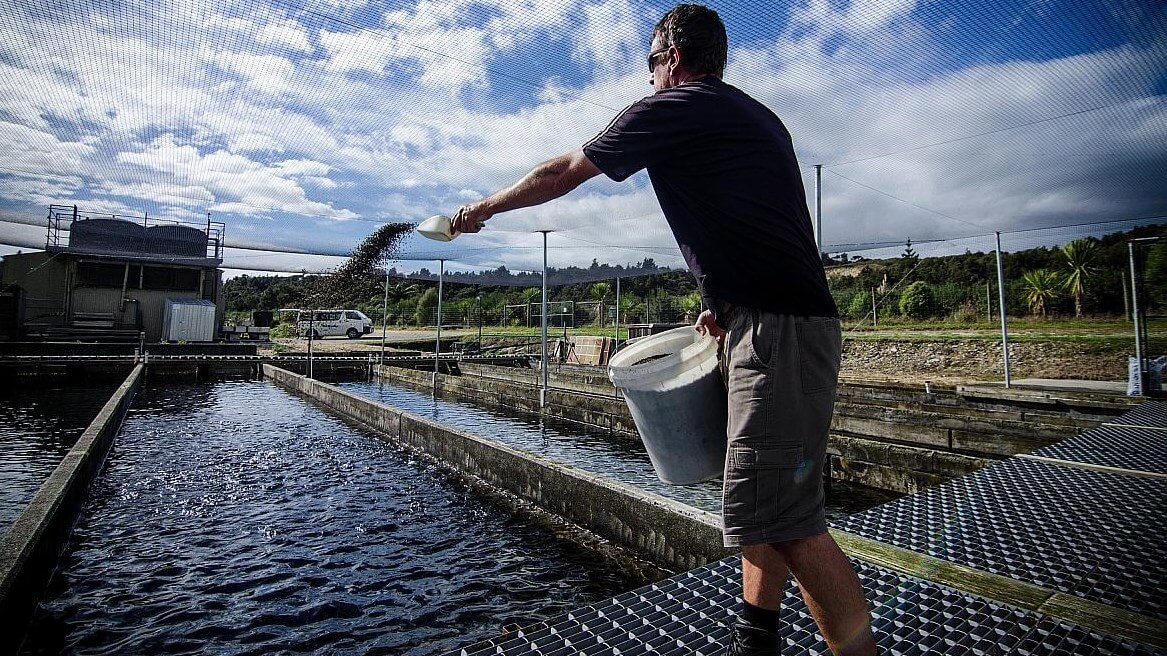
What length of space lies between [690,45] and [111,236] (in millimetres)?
18880

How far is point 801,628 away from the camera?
1.47 meters

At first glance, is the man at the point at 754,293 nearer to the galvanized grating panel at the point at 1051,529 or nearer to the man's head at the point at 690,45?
the man's head at the point at 690,45

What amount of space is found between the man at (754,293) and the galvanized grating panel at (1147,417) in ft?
16.1

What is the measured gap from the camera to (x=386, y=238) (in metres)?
8.89

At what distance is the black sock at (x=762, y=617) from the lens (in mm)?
1142

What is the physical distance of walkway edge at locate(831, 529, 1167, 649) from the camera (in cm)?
141

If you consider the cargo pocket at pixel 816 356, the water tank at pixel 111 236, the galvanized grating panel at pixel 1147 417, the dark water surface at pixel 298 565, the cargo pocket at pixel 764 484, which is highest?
the water tank at pixel 111 236

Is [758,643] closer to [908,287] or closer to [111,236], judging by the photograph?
[111,236]

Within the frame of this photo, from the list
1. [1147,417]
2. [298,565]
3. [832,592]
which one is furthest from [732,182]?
[1147,417]

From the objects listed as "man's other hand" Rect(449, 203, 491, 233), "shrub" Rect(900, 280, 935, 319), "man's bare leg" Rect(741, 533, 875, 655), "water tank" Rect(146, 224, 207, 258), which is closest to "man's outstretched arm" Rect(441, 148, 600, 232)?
"man's other hand" Rect(449, 203, 491, 233)

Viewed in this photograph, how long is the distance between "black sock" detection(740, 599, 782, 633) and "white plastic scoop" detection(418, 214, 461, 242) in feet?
3.49

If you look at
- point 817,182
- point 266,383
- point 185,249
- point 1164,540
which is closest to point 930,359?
point 817,182

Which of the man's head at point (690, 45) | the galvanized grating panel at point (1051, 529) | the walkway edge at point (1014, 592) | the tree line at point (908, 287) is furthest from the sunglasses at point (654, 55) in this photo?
the tree line at point (908, 287)

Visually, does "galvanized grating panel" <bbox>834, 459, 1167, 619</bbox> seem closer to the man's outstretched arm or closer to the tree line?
the man's outstretched arm
